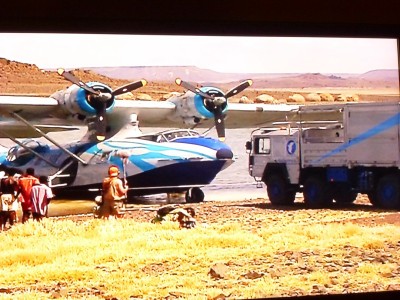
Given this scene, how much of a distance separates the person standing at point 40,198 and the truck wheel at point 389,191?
203cm

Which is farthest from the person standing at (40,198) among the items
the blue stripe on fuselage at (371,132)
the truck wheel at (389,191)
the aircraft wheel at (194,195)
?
the truck wheel at (389,191)

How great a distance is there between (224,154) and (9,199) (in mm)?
1277

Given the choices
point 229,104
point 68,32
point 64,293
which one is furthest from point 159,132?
point 64,293

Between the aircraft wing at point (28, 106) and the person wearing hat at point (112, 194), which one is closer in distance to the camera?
the aircraft wing at point (28, 106)

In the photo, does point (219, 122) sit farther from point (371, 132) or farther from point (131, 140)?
point (371, 132)

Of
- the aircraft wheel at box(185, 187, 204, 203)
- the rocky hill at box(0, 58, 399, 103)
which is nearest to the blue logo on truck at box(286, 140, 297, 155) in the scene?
the rocky hill at box(0, 58, 399, 103)

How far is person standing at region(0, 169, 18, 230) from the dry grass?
2.6 inches

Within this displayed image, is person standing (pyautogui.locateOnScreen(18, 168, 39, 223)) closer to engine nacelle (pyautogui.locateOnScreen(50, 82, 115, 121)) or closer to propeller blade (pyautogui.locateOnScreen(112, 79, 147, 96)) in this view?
engine nacelle (pyautogui.locateOnScreen(50, 82, 115, 121))

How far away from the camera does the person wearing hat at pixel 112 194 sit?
4.40 metres

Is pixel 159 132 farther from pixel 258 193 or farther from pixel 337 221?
pixel 337 221

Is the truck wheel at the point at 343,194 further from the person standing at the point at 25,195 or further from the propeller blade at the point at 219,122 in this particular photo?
the person standing at the point at 25,195

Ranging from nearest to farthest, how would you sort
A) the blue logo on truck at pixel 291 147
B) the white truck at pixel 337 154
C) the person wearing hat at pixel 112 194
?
the person wearing hat at pixel 112 194 < the white truck at pixel 337 154 < the blue logo on truck at pixel 291 147

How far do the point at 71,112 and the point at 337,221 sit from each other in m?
1.77

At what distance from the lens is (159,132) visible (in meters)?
4.48
